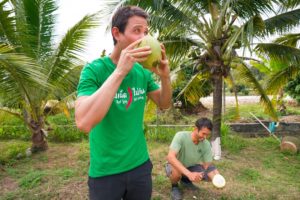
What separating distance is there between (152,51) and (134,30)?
0.13 metres

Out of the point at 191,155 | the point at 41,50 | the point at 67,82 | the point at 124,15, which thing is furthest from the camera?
the point at 67,82

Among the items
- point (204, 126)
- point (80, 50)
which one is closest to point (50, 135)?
point (80, 50)

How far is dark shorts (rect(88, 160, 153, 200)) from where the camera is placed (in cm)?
156

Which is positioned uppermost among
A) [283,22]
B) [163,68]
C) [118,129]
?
[283,22]

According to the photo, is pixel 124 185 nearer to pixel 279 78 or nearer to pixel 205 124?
pixel 205 124

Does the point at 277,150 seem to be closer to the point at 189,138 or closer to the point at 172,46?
the point at 172,46

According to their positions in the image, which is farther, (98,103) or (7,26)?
(7,26)

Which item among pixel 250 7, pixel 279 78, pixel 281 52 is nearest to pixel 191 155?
pixel 250 7

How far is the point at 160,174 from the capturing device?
469 cm

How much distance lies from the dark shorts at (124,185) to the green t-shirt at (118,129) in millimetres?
36

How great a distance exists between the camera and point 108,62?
1525 mm

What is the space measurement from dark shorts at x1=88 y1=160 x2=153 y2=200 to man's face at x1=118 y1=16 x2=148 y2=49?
687mm

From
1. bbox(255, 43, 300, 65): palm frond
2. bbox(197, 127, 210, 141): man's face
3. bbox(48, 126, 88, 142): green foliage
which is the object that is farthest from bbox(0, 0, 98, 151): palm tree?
bbox(255, 43, 300, 65): palm frond

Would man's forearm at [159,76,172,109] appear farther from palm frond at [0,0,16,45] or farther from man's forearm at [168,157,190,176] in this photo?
palm frond at [0,0,16,45]
